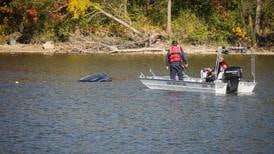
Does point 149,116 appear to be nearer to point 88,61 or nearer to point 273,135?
point 273,135

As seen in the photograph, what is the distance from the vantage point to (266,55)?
184ft

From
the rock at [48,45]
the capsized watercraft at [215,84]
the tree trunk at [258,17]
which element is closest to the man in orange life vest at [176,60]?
the capsized watercraft at [215,84]

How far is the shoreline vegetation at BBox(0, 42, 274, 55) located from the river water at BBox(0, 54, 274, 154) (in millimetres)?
18489

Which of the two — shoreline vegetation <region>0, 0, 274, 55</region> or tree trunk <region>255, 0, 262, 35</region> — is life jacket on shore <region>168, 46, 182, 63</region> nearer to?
shoreline vegetation <region>0, 0, 274, 55</region>

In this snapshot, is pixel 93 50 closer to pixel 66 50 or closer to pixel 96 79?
pixel 66 50

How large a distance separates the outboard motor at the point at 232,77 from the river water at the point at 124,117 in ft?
2.64

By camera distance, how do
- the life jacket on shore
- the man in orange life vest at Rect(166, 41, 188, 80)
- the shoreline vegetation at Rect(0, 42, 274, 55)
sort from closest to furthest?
1. the man in orange life vest at Rect(166, 41, 188, 80)
2. the life jacket on shore
3. the shoreline vegetation at Rect(0, 42, 274, 55)

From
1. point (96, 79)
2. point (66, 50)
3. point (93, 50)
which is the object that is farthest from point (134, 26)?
point (96, 79)

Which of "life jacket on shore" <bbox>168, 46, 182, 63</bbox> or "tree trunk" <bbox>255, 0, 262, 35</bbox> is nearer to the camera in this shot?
"life jacket on shore" <bbox>168, 46, 182, 63</bbox>

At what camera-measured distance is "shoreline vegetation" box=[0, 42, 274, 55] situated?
57906 millimetres

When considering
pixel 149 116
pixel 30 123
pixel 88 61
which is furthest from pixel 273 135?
pixel 88 61

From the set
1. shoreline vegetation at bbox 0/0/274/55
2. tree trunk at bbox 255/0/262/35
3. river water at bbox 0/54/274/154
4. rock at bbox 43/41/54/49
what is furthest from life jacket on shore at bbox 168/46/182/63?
tree trunk at bbox 255/0/262/35

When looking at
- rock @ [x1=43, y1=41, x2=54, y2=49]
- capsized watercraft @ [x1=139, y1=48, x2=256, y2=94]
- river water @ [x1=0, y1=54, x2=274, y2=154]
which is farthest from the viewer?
rock @ [x1=43, y1=41, x2=54, y2=49]

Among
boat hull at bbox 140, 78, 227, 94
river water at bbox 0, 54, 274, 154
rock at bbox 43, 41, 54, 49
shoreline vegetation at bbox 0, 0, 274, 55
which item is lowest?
river water at bbox 0, 54, 274, 154
